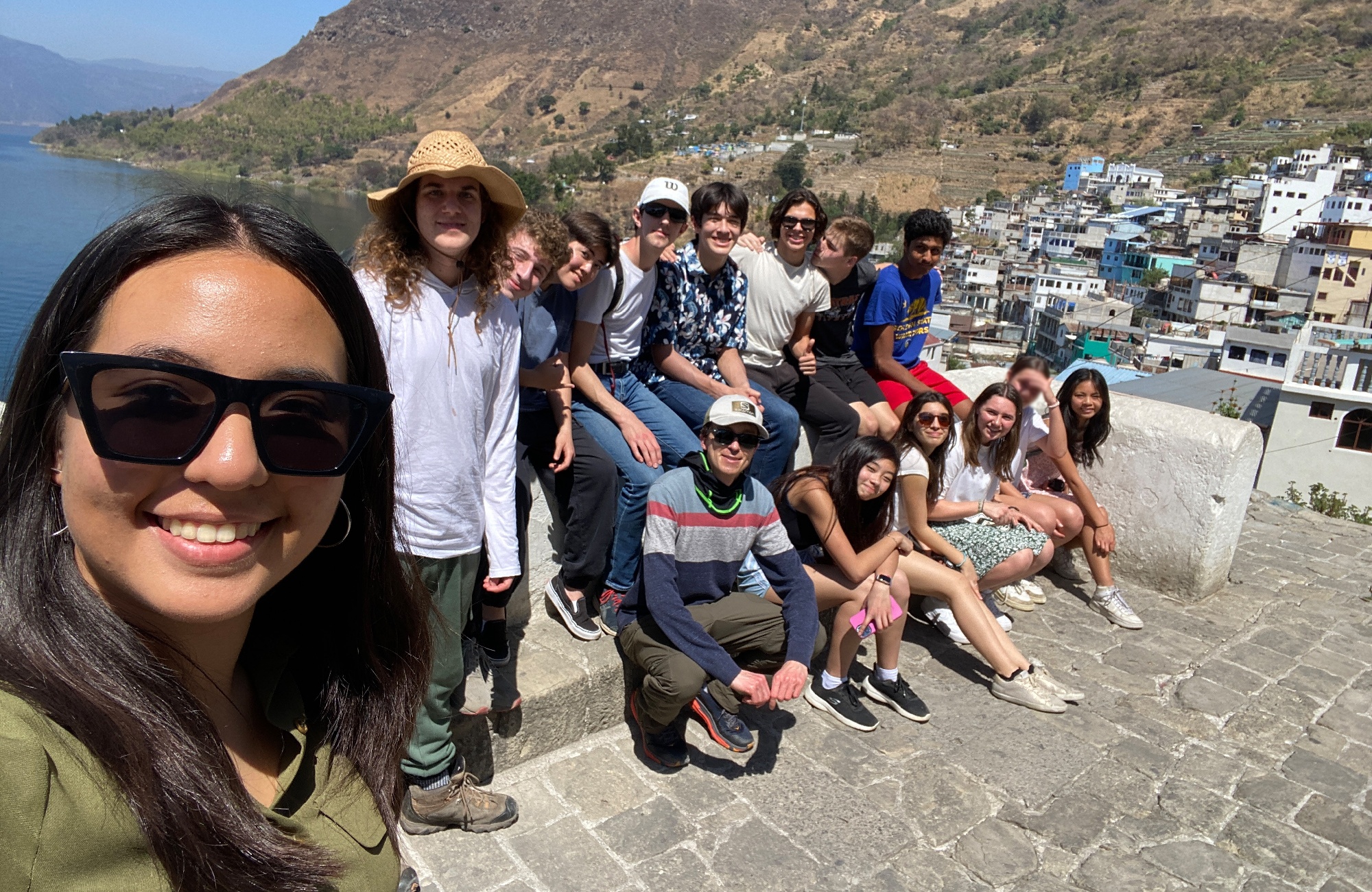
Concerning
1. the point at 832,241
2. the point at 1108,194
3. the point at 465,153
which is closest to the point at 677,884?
the point at 465,153

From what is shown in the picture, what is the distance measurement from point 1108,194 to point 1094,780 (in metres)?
83.2

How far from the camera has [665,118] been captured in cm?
12238

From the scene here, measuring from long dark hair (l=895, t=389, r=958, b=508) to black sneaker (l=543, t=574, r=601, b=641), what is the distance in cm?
146

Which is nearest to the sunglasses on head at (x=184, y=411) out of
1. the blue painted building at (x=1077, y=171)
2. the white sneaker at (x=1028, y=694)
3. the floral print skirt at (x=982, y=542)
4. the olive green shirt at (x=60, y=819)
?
the olive green shirt at (x=60, y=819)

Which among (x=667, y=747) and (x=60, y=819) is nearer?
(x=60, y=819)

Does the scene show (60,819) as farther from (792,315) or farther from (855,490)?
(792,315)

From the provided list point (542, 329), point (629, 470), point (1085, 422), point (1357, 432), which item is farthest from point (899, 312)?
point (1357, 432)

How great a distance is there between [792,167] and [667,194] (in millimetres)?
84805

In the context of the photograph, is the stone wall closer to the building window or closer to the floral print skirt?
the floral print skirt

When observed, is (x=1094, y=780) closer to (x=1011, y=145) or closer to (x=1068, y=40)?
(x=1011, y=145)

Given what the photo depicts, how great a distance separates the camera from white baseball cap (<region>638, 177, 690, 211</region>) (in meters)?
3.43

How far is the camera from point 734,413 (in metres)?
2.93

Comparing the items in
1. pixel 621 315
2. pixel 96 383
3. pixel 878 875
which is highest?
pixel 96 383

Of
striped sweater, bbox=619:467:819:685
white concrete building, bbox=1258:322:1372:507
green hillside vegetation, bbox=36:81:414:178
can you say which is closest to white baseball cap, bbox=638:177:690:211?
striped sweater, bbox=619:467:819:685
